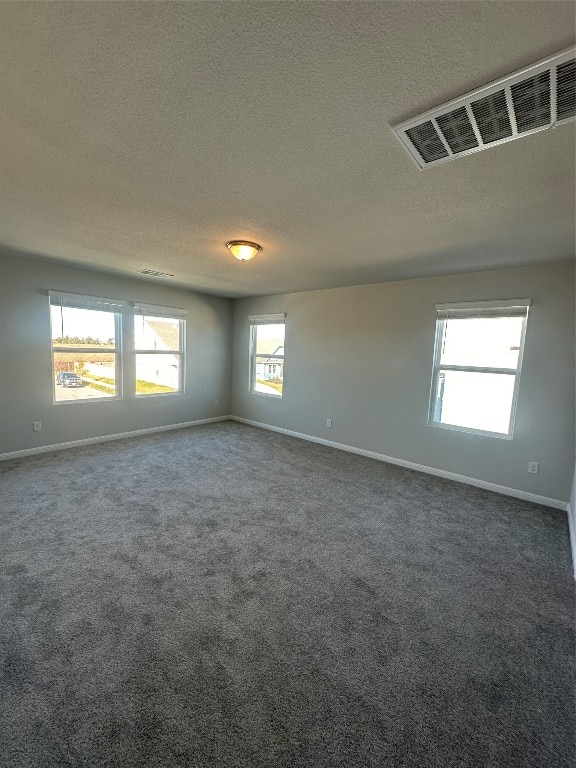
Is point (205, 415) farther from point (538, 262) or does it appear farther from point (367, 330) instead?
point (538, 262)

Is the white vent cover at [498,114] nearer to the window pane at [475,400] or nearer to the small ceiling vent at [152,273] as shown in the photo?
the window pane at [475,400]

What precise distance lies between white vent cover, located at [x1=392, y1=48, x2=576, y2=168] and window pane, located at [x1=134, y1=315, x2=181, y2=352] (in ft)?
15.0

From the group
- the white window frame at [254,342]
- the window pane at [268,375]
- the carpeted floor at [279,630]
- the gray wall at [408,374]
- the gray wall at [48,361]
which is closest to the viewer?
the carpeted floor at [279,630]

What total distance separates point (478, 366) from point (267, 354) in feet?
11.1

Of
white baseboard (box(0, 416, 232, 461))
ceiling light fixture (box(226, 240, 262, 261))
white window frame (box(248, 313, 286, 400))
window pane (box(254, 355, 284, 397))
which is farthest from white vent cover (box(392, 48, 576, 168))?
white baseboard (box(0, 416, 232, 461))

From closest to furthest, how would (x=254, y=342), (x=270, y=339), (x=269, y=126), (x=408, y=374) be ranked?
(x=269, y=126), (x=408, y=374), (x=270, y=339), (x=254, y=342)

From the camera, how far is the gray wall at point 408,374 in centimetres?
318

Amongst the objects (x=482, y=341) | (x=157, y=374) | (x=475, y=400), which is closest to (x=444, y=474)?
(x=475, y=400)

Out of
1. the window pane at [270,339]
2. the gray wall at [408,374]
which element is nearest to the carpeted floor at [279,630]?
the gray wall at [408,374]

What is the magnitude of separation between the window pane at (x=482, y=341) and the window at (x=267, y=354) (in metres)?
2.67

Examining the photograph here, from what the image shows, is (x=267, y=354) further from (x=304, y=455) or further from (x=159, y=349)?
(x=304, y=455)

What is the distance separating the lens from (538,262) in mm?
3145

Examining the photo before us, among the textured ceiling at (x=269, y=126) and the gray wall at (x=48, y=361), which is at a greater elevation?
the textured ceiling at (x=269, y=126)

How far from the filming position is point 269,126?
1354mm
